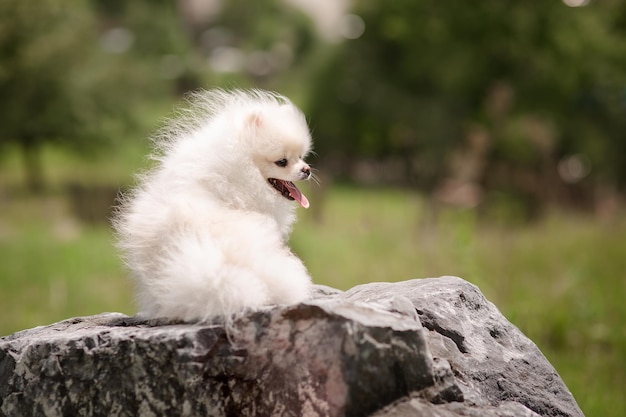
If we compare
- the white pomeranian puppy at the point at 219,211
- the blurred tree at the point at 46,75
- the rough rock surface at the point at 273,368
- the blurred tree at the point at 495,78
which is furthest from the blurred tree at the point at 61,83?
the rough rock surface at the point at 273,368

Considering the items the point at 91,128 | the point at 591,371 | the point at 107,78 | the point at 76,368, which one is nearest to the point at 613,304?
the point at 591,371

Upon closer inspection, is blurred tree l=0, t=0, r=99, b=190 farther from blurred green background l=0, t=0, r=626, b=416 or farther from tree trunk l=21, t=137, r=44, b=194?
tree trunk l=21, t=137, r=44, b=194

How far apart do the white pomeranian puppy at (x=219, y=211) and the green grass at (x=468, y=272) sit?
802 millimetres

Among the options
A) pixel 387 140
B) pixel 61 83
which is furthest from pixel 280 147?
pixel 387 140

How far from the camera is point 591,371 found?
23.4 feet

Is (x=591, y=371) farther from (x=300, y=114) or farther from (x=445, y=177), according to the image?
(x=445, y=177)

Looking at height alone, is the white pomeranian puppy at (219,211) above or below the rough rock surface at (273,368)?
above

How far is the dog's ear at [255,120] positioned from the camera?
149 inches

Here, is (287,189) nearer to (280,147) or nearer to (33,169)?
(280,147)

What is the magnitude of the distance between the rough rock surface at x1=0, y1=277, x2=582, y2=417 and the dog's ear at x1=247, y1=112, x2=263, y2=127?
1.01 meters

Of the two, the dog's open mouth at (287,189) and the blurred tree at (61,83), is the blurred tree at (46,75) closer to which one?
the blurred tree at (61,83)

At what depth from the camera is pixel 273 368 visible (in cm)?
329

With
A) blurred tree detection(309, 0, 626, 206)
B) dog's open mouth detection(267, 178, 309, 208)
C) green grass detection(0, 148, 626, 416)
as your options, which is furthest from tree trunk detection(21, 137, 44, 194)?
dog's open mouth detection(267, 178, 309, 208)

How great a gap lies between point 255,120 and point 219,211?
537 mm
